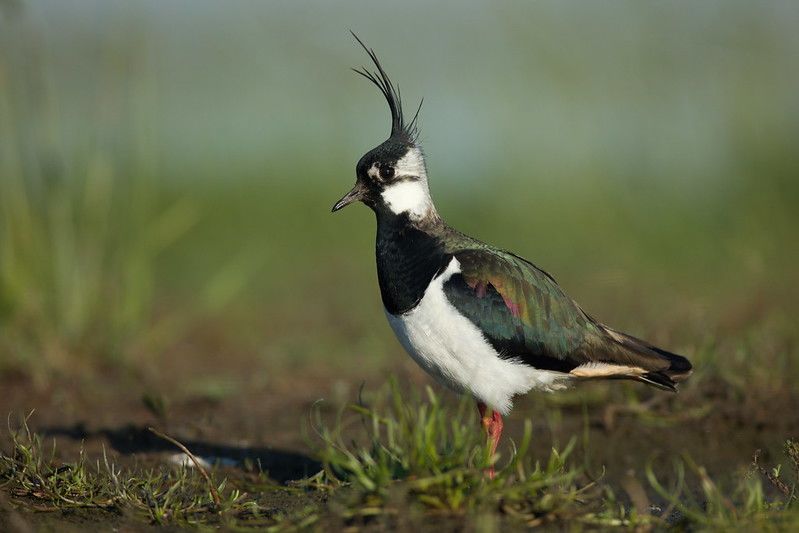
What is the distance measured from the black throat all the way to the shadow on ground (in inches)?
35.3

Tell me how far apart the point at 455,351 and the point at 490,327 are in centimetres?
17

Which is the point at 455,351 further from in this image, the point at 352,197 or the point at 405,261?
the point at 352,197

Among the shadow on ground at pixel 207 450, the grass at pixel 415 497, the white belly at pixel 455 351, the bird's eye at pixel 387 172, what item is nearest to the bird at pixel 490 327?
the white belly at pixel 455 351

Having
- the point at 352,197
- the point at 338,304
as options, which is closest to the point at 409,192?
the point at 352,197

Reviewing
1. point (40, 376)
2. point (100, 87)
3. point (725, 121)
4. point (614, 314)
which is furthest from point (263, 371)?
point (725, 121)

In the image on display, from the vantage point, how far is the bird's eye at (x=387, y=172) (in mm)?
4391

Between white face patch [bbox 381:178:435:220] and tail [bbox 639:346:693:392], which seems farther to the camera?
white face patch [bbox 381:178:435:220]

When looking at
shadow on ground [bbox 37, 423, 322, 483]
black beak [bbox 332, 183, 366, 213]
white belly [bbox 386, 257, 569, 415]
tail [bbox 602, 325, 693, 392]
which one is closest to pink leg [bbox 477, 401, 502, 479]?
white belly [bbox 386, 257, 569, 415]

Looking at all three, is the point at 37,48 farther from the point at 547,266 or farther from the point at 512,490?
the point at 547,266

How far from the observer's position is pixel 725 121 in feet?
29.7

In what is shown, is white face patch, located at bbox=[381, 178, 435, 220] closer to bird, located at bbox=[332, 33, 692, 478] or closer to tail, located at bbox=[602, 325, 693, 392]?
bird, located at bbox=[332, 33, 692, 478]

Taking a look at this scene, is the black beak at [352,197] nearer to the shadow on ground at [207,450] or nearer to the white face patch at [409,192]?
the white face patch at [409,192]

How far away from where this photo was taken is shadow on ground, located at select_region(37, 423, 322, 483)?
4.47 m

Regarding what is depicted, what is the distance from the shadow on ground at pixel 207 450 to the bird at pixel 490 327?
0.85m
